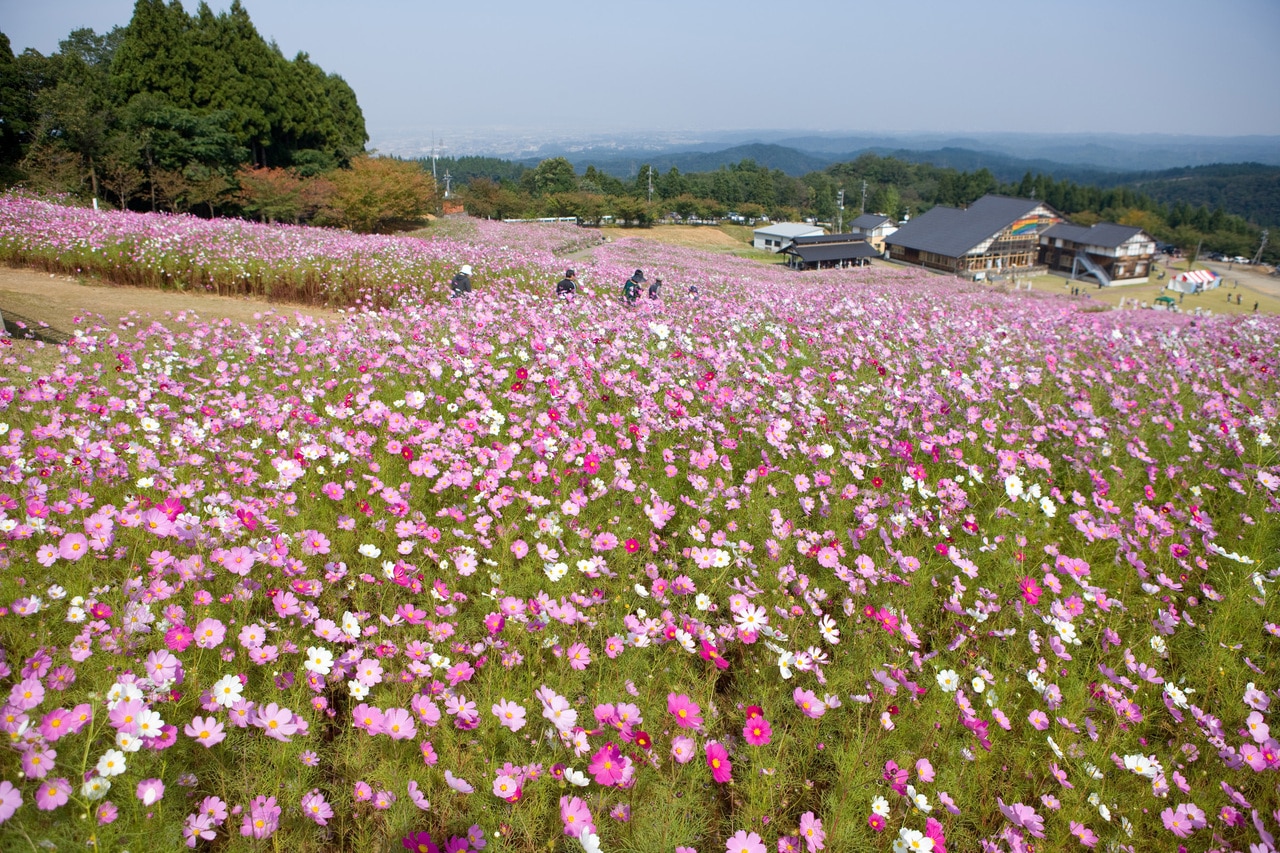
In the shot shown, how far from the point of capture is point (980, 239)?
49750 millimetres

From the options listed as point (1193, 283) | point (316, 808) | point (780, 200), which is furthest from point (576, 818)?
point (780, 200)

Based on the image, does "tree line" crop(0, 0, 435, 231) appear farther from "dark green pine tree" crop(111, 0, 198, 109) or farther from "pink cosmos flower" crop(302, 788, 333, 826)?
"pink cosmos flower" crop(302, 788, 333, 826)

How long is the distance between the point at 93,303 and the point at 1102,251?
65160 millimetres

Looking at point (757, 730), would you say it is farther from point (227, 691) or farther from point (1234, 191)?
point (1234, 191)

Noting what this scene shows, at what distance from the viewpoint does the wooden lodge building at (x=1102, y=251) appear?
5281cm

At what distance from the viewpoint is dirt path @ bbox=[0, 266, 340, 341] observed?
26.8ft

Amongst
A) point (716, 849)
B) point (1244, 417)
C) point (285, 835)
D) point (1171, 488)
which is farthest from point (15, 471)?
point (1244, 417)

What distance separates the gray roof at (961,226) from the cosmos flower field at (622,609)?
5175 centimetres

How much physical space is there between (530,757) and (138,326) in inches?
305

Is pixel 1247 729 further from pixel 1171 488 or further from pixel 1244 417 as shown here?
pixel 1244 417

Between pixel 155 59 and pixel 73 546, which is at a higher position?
pixel 155 59

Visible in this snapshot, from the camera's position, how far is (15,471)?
280 cm

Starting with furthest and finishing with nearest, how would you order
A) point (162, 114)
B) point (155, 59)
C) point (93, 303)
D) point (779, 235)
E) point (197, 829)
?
point (779, 235), point (155, 59), point (162, 114), point (93, 303), point (197, 829)

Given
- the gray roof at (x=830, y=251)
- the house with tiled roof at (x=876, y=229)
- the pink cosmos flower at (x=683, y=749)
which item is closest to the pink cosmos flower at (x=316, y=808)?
the pink cosmos flower at (x=683, y=749)
